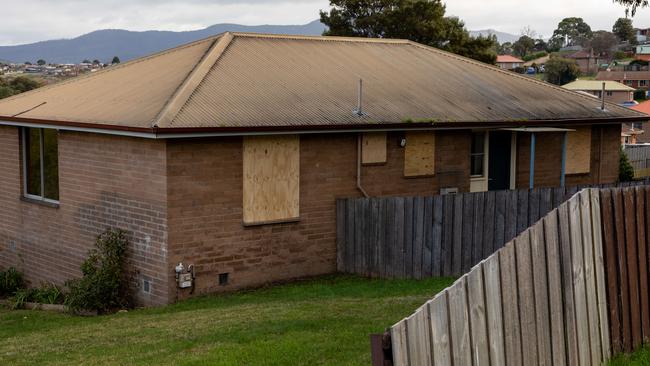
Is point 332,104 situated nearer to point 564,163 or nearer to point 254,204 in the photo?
point 254,204

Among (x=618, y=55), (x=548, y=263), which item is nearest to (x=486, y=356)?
(x=548, y=263)

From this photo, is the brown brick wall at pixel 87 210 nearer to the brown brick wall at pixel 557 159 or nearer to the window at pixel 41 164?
the window at pixel 41 164

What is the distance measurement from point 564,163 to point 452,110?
3546 mm

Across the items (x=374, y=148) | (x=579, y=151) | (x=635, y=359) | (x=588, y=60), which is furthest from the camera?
(x=588, y=60)

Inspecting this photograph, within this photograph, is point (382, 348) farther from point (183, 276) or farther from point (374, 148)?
point (374, 148)

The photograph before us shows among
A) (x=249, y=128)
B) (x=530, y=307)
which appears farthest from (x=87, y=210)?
(x=530, y=307)

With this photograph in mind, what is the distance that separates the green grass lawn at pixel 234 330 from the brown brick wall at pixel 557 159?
6138 mm

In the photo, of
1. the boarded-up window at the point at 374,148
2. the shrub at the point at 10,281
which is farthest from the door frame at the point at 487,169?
the shrub at the point at 10,281

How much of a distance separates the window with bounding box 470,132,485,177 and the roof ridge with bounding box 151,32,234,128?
5.67 m

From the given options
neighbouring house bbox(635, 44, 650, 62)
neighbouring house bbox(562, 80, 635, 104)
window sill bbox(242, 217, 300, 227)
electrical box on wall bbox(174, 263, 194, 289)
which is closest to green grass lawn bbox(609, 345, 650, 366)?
electrical box on wall bbox(174, 263, 194, 289)

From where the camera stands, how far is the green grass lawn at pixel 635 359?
7668 millimetres

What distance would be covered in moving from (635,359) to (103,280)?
9807mm

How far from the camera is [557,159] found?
68.6 feet

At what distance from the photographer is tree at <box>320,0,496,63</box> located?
58750 millimetres
